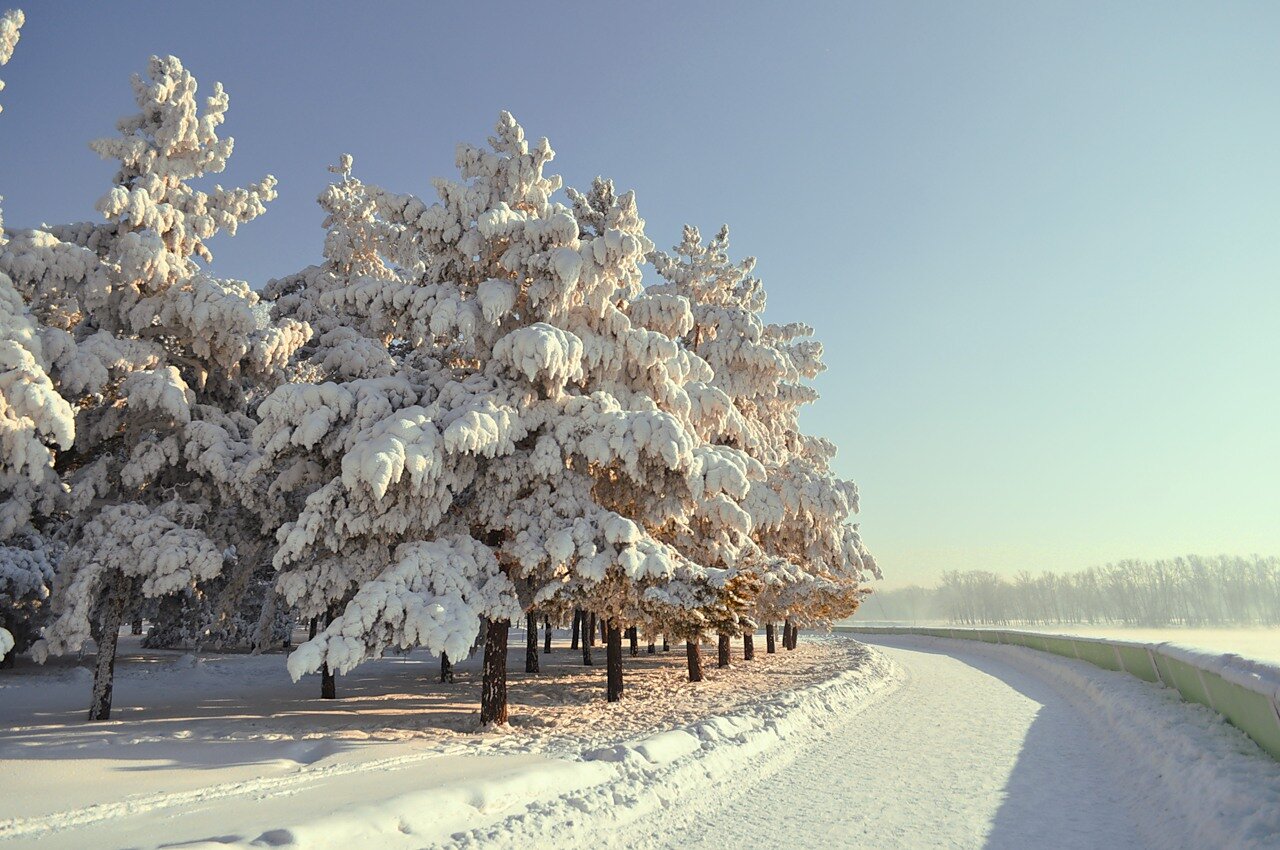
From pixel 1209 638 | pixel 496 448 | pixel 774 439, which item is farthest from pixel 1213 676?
pixel 1209 638

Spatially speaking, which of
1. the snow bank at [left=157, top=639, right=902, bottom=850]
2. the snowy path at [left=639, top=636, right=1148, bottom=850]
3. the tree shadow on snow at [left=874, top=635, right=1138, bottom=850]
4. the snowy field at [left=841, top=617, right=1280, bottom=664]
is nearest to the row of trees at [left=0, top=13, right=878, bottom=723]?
the snow bank at [left=157, top=639, right=902, bottom=850]

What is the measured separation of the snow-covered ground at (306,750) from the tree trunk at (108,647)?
55 centimetres

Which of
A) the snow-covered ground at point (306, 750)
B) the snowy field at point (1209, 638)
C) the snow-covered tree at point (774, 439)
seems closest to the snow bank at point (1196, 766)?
the snowy field at point (1209, 638)

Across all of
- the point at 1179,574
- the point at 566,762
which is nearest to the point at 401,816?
the point at 566,762

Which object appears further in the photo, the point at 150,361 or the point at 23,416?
the point at 150,361

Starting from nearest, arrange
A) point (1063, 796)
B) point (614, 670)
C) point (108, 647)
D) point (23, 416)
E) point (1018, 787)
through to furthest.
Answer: point (1063, 796) < point (1018, 787) < point (23, 416) < point (108, 647) < point (614, 670)

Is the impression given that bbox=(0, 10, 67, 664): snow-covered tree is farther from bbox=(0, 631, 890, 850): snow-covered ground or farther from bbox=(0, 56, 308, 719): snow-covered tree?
bbox=(0, 631, 890, 850): snow-covered ground

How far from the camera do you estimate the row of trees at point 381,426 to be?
1189 cm

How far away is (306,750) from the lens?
11.0 meters

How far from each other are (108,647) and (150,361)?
20.6 ft

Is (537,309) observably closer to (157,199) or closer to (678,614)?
(678,614)

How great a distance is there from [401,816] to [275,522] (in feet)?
34.5

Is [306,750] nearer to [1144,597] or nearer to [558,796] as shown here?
[558,796]

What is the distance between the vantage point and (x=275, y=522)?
15.7 m
